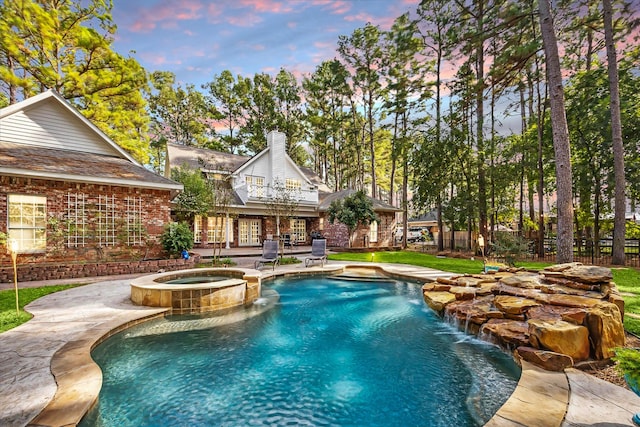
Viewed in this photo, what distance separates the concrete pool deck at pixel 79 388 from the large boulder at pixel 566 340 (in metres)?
0.32

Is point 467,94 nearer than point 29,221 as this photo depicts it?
No

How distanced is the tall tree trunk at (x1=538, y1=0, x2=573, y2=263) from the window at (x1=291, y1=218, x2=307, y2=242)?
16074 mm

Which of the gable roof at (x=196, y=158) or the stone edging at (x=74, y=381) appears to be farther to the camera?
the gable roof at (x=196, y=158)

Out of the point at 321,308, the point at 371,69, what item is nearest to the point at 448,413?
the point at 321,308

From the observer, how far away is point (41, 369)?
324cm

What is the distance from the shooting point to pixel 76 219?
10.2m

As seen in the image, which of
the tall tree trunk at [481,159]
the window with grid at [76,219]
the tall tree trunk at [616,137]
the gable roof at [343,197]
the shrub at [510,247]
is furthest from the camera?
the gable roof at [343,197]

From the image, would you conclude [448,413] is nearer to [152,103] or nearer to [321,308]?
[321,308]

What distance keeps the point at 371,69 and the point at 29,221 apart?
23.3 meters

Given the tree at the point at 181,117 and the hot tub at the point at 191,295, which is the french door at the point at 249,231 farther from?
the tree at the point at 181,117

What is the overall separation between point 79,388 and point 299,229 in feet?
62.8

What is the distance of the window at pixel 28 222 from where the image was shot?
9.34 meters

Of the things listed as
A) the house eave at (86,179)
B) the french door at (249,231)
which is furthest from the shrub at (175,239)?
the french door at (249,231)

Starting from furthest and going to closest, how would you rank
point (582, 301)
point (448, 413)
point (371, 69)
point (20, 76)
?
1. point (371, 69)
2. point (20, 76)
3. point (582, 301)
4. point (448, 413)
